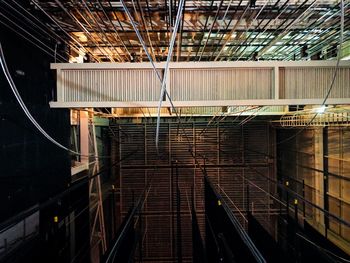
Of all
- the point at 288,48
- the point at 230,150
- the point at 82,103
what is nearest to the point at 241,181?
the point at 230,150

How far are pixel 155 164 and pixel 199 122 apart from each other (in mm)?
1551

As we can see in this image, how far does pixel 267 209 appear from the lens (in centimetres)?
700

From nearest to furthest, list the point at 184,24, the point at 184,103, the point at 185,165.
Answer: the point at 184,103 < the point at 184,24 < the point at 185,165

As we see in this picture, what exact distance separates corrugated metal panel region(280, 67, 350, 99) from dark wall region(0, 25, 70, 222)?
229cm

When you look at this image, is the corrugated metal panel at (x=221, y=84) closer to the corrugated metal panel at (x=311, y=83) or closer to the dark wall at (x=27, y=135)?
the corrugated metal panel at (x=311, y=83)

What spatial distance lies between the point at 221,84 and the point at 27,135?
182 centimetres

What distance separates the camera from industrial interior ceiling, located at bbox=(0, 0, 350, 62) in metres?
2.36

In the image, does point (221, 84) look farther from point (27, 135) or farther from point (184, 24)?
point (27, 135)

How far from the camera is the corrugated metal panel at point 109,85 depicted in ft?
9.10

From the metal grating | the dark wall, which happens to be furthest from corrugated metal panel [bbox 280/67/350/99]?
the metal grating

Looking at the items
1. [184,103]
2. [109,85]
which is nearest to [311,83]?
[184,103]

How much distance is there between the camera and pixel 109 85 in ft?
9.18

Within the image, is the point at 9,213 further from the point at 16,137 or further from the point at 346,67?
the point at 346,67

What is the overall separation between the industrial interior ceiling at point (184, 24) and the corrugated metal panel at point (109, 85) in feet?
1.24
